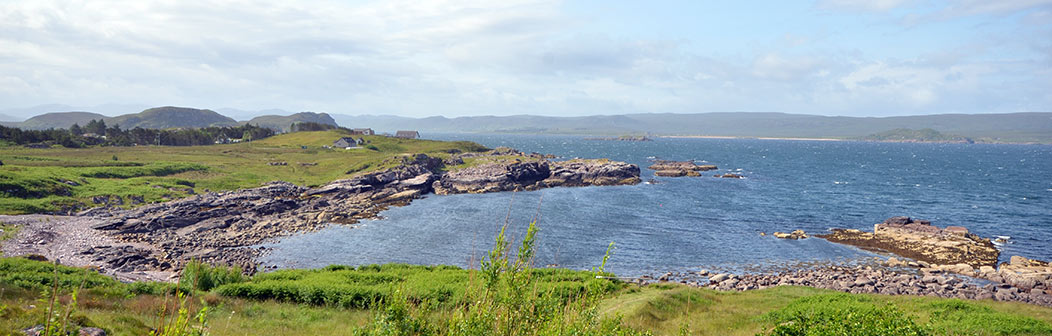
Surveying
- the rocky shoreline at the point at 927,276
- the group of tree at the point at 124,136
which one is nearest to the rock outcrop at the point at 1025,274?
the rocky shoreline at the point at 927,276

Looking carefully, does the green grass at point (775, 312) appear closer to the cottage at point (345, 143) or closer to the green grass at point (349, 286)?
the green grass at point (349, 286)

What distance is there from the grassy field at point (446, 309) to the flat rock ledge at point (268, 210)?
394cm

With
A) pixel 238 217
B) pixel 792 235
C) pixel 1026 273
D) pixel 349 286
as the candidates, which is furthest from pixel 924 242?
pixel 238 217

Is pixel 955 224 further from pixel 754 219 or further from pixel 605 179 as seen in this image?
pixel 605 179

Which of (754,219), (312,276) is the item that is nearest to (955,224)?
(754,219)

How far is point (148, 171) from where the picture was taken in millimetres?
84250

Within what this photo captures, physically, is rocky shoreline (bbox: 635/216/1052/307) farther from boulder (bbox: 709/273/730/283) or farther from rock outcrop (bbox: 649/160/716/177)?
rock outcrop (bbox: 649/160/716/177)

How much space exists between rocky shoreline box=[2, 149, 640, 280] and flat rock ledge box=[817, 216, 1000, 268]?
1715 inches

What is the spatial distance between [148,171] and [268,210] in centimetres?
3437

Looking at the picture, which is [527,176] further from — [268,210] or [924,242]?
[924,242]

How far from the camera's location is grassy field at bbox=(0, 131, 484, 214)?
6231 centimetres

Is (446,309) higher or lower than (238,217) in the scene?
higher

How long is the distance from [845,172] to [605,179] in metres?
77.2

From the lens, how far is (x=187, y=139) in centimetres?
14950
